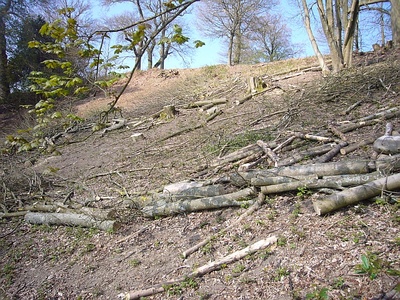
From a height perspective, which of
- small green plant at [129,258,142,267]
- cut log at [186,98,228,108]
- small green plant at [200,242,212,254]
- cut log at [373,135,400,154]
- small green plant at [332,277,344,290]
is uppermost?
cut log at [186,98,228,108]

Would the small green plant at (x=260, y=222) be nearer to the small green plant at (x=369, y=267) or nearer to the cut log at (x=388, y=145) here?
the small green plant at (x=369, y=267)

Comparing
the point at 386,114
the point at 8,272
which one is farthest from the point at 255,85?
the point at 8,272

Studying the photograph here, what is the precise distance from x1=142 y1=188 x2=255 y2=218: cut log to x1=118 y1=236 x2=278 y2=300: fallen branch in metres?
0.89

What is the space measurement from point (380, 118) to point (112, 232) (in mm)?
5156

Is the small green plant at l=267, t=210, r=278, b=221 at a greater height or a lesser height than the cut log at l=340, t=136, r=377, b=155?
lesser

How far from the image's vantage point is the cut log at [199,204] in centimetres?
411

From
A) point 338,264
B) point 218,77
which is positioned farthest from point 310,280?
point 218,77

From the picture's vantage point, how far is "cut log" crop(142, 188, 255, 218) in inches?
162

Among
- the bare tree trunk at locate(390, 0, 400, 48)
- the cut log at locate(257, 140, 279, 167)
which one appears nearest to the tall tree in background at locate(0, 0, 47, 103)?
the cut log at locate(257, 140, 279, 167)

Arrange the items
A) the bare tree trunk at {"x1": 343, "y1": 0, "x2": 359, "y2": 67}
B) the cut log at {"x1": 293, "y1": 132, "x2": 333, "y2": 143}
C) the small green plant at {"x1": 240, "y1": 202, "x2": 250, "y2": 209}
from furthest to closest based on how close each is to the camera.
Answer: the bare tree trunk at {"x1": 343, "y1": 0, "x2": 359, "y2": 67}
the cut log at {"x1": 293, "y1": 132, "x2": 333, "y2": 143}
the small green plant at {"x1": 240, "y1": 202, "x2": 250, "y2": 209}

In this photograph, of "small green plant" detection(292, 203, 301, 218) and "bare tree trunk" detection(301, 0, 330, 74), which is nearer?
"small green plant" detection(292, 203, 301, 218)

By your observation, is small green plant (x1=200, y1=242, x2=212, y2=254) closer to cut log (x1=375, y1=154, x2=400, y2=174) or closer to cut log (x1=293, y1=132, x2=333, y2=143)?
cut log (x1=375, y1=154, x2=400, y2=174)

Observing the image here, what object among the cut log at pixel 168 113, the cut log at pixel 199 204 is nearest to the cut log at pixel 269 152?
the cut log at pixel 199 204

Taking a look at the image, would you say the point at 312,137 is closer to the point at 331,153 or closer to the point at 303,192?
the point at 331,153
